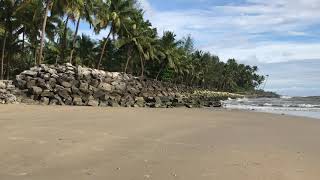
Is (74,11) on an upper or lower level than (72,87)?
upper

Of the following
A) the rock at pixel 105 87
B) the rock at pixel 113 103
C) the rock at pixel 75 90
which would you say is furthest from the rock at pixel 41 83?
the rock at pixel 105 87

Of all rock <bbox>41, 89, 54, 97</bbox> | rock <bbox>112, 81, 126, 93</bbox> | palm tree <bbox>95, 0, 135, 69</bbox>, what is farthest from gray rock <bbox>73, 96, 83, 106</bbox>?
palm tree <bbox>95, 0, 135, 69</bbox>

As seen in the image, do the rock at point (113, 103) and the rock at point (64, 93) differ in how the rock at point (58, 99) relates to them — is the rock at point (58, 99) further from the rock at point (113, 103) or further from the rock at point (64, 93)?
the rock at point (113, 103)

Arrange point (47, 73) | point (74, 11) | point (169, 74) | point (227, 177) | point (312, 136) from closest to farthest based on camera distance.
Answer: point (227, 177), point (312, 136), point (47, 73), point (74, 11), point (169, 74)

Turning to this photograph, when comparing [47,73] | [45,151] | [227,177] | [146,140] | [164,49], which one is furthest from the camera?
[164,49]

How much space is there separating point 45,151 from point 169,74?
64707mm

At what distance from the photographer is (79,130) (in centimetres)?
1173

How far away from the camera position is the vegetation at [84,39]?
34.3 metres

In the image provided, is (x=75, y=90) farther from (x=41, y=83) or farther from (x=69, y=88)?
(x=41, y=83)

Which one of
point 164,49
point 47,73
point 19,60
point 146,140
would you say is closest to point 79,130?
point 146,140

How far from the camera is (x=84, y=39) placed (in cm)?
5450

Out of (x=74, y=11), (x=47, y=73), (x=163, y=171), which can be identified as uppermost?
(x=74, y=11)

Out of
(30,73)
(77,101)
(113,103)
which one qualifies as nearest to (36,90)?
(30,73)

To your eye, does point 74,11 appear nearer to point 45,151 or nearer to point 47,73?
point 47,73
